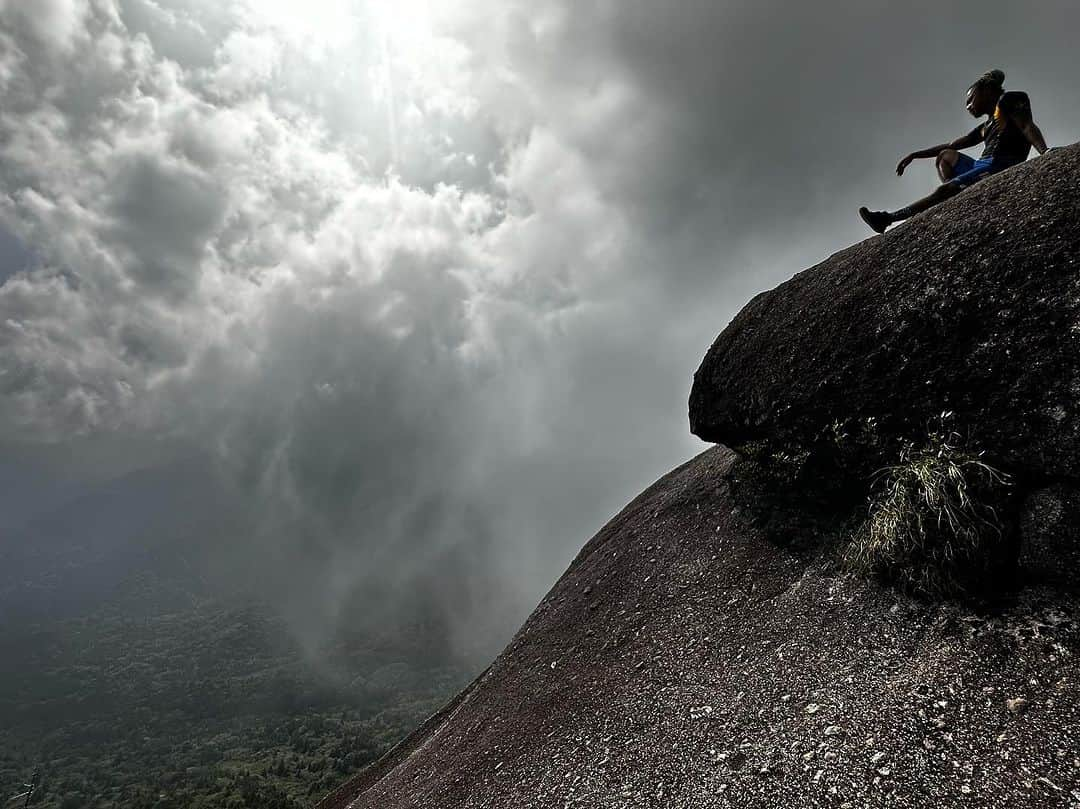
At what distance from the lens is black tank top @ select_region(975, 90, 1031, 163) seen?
11664mm

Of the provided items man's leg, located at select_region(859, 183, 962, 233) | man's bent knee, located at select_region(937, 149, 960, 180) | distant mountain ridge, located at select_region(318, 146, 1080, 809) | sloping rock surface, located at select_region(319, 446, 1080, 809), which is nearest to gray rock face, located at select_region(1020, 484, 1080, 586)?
distant mountain ridge, located at select_region(318, 146, 1080, 809)

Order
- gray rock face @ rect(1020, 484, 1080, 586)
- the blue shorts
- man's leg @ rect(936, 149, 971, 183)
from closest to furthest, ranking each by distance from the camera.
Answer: gray rock face @ rect(1020, 484, 1080, 586) → the blue shorts → man's leg @ rect(936, 149, 971, 183)

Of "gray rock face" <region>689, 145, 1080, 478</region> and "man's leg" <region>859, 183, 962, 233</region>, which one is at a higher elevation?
"man's leg" <region>859, 183, 962, 233</region>

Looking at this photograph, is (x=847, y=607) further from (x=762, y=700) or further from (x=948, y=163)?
(x=948, y=163)

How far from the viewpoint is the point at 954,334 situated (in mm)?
8344

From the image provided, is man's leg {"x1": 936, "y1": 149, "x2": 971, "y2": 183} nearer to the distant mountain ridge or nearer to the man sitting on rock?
the man sitting on rock

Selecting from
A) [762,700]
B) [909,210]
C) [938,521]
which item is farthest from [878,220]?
[762,700]

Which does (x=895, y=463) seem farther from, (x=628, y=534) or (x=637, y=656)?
(x=628, y=534)

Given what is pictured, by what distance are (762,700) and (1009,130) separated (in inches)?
Result: 531

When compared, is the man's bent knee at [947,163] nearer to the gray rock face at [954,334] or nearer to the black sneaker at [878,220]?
the black sneaker at [878,220]

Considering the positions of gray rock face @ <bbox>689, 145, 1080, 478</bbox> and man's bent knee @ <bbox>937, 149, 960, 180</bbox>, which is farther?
man's bent knee @ <bbox>937, 149, 960, 180</bbox>

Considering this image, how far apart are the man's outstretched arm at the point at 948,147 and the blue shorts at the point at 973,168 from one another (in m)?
0.47

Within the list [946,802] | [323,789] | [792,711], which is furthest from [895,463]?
[323,789]

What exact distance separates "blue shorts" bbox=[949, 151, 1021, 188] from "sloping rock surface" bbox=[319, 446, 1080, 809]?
879cm
